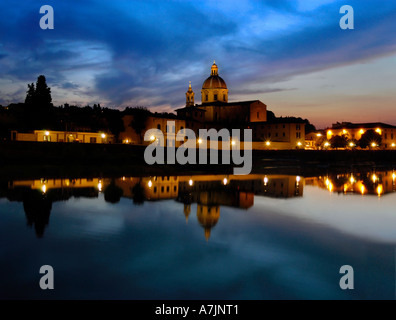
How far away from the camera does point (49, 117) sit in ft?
184

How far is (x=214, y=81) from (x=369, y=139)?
42.0m

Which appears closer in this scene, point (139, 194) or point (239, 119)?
point (139, 194)

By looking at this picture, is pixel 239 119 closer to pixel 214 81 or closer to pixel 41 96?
pixel 214 81

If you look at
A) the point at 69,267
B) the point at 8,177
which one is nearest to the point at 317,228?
the point at 69,267

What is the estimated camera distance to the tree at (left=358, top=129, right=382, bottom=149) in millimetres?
94831

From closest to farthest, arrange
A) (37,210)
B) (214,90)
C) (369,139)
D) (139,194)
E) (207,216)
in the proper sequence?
1. (207,216)
2. (37,210)
3. (139,194)
4. (214,90)
5. (369,139)

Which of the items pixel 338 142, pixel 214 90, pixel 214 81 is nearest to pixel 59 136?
pixel 214 90

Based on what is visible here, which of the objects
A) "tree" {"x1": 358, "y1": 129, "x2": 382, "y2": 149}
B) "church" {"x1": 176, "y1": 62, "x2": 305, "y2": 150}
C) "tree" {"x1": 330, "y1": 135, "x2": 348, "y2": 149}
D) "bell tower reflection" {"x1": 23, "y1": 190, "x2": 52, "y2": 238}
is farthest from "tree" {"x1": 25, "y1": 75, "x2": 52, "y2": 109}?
"tree" {"x1": 358, "y1": 129, "x2": 382, "y2": 149}

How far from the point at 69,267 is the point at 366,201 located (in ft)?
56.1

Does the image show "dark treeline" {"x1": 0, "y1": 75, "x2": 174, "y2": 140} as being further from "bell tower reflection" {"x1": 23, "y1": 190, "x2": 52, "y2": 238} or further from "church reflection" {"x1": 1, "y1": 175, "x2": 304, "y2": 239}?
"bell tower reflection" {"x1": 23, "y1": 190, "x2": 52, "y2": 238}

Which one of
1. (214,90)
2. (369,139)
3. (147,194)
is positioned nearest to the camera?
(147,194)

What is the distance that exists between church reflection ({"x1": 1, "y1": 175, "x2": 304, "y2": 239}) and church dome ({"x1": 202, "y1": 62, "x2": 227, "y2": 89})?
6788 cm

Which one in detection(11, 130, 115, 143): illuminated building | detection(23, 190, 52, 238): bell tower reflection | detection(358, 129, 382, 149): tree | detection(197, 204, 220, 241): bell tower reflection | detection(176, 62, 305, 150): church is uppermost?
detection(176, 62, 305, 150): church
